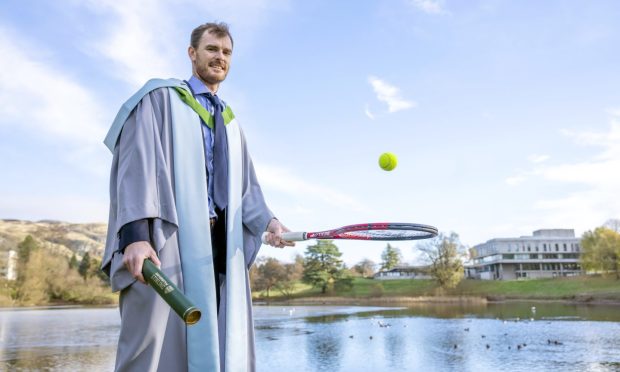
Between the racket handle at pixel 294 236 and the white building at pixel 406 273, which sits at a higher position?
the racket handle at pixel 294 236

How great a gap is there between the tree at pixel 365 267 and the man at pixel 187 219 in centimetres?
12887

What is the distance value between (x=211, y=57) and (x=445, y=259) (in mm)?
80539

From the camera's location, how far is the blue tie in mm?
3053

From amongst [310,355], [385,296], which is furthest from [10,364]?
[385,296]

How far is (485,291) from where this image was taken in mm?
75500

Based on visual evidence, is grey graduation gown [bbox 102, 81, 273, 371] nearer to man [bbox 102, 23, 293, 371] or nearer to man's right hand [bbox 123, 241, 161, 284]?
man [bbox 102, 23, 293, 371]

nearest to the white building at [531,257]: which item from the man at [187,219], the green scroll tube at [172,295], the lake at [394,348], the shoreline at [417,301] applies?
the shoreline at [417,301]

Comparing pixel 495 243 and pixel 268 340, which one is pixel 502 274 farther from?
pixel 268 340

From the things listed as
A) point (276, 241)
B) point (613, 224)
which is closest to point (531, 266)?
point (613, 224)

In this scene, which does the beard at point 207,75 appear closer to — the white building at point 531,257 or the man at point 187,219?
the man at point 187,219

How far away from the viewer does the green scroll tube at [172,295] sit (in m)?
2.08

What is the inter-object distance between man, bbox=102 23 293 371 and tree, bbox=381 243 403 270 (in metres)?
125

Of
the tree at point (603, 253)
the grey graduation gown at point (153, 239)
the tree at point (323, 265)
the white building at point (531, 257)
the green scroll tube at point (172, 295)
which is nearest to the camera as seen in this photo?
the green scroll tube at point (172, 295)

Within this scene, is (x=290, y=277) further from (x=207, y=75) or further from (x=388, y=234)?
Result: (x=207, y=75)
